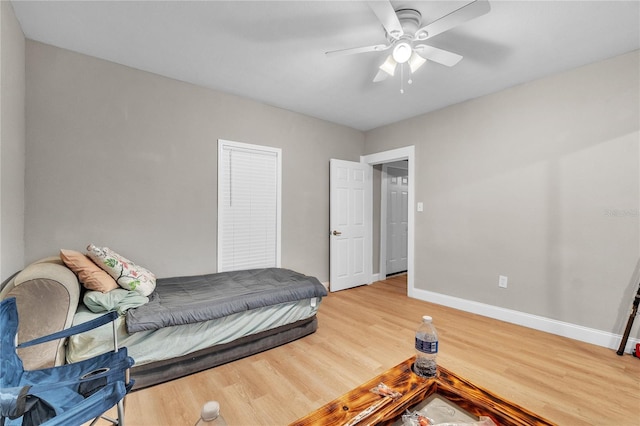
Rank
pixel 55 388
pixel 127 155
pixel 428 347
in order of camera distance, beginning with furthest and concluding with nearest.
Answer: pixel 127 155 < pixel 428 347 < pixel 55 388

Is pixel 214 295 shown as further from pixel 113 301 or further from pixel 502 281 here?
pixel 502 281

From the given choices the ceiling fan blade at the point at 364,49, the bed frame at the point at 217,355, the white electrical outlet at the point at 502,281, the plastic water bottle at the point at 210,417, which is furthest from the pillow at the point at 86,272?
the white electrical outlet at the point at 502,281

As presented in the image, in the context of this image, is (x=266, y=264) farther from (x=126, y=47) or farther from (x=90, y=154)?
(x=126, y=47)

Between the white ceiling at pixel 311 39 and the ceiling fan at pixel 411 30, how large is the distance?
12 cm

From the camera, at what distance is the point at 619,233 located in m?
2.52

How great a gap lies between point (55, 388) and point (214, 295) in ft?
4.42

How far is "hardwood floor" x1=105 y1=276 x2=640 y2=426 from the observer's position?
170 cm

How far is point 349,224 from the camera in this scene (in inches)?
176

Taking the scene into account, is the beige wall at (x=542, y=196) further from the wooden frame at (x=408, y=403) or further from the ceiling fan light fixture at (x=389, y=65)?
the wooden frame at (x=408, y=403)

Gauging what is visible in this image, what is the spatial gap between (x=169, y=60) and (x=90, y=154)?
1.14 metres

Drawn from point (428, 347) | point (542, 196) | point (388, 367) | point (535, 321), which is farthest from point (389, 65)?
point (535, 321)

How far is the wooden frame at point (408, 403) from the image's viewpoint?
40.1 inches

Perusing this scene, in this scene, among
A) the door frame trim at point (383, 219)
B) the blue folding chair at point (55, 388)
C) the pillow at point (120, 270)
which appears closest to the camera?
the blue folding chair at point (55, 388)

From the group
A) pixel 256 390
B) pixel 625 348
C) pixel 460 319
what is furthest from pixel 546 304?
pixel 256 390
